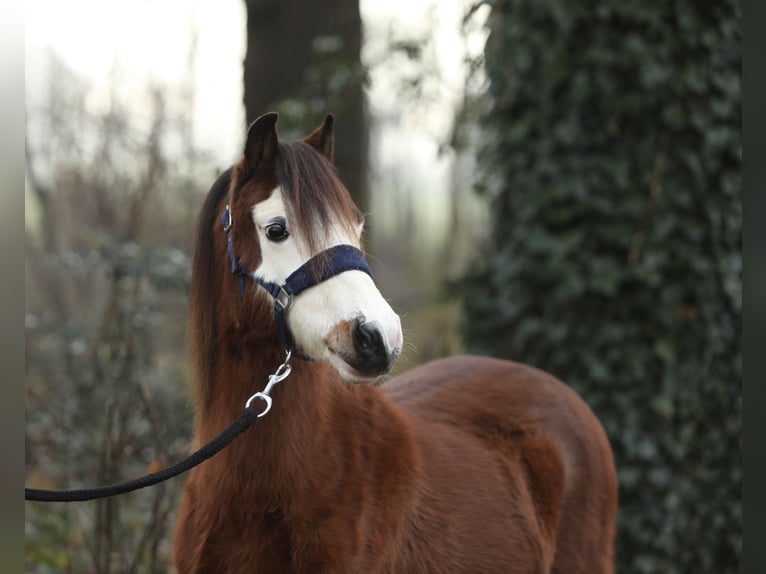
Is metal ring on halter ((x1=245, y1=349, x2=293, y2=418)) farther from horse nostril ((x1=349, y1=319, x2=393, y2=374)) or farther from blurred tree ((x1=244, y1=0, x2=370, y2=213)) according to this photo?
blurred tree ((x1=244, y1=0, x2=370, y2=213))

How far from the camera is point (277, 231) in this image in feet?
7.84

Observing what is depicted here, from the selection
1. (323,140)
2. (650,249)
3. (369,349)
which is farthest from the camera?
(650,249)

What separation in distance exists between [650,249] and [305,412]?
3335 mm

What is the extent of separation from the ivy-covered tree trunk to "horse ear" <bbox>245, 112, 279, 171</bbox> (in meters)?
3.21

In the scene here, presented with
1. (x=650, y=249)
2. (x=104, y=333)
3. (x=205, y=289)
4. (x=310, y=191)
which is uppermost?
(x=310, y=191)

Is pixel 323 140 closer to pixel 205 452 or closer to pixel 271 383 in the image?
pixel 271 383

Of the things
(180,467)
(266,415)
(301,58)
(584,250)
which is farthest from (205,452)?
(301,58)

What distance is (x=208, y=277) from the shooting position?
259 cm

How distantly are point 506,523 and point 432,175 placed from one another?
43.1ft

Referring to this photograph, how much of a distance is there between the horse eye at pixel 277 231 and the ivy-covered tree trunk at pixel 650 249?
127 inches

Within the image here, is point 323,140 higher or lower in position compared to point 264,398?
higher

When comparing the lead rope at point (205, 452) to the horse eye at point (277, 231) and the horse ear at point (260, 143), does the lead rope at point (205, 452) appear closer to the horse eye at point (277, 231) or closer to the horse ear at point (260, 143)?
the horse eye at point (277, 231)

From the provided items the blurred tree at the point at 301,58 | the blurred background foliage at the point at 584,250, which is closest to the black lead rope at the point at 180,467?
the blurred background foliage at the point at 584,250

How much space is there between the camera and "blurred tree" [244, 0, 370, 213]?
5.76 m
